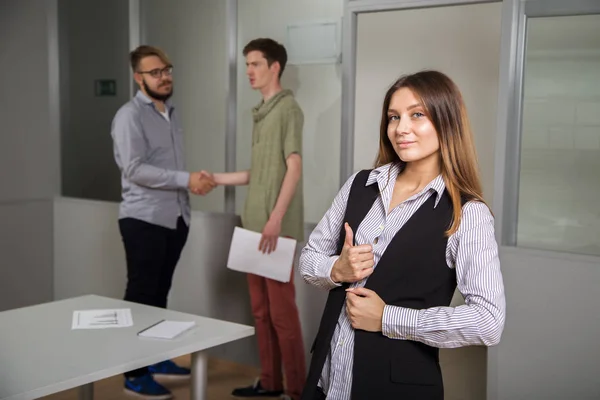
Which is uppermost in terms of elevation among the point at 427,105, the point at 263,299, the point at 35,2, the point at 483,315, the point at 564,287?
the point at 35,2

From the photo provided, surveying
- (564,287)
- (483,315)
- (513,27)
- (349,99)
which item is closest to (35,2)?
(349,99)

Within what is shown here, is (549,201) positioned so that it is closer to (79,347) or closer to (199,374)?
(199,374)

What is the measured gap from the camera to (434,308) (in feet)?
5.53

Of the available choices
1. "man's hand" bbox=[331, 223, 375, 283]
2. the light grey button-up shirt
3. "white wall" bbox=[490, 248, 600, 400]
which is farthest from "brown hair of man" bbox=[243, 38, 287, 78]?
"man's hand" bbox=[331, 223, 375, 283]

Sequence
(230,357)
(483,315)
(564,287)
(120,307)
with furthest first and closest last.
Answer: (230,357) → (564,287) → (120,307) → (483,315)

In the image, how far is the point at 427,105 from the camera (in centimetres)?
172

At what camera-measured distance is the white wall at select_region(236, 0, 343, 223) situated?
389 cm

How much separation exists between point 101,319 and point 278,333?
1.29 metres

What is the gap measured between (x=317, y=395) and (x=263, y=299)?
2105 mm

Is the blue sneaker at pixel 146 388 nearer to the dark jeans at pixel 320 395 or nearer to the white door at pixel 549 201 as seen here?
the white door at pixel 549 201

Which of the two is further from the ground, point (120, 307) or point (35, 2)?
point (35, 2)

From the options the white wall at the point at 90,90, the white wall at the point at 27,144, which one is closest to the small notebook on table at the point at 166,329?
the white wall at the point at 90,90

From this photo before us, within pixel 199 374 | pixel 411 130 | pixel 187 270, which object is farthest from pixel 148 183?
pixel 411 130

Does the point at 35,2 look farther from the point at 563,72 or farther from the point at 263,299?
the point at 563,72
